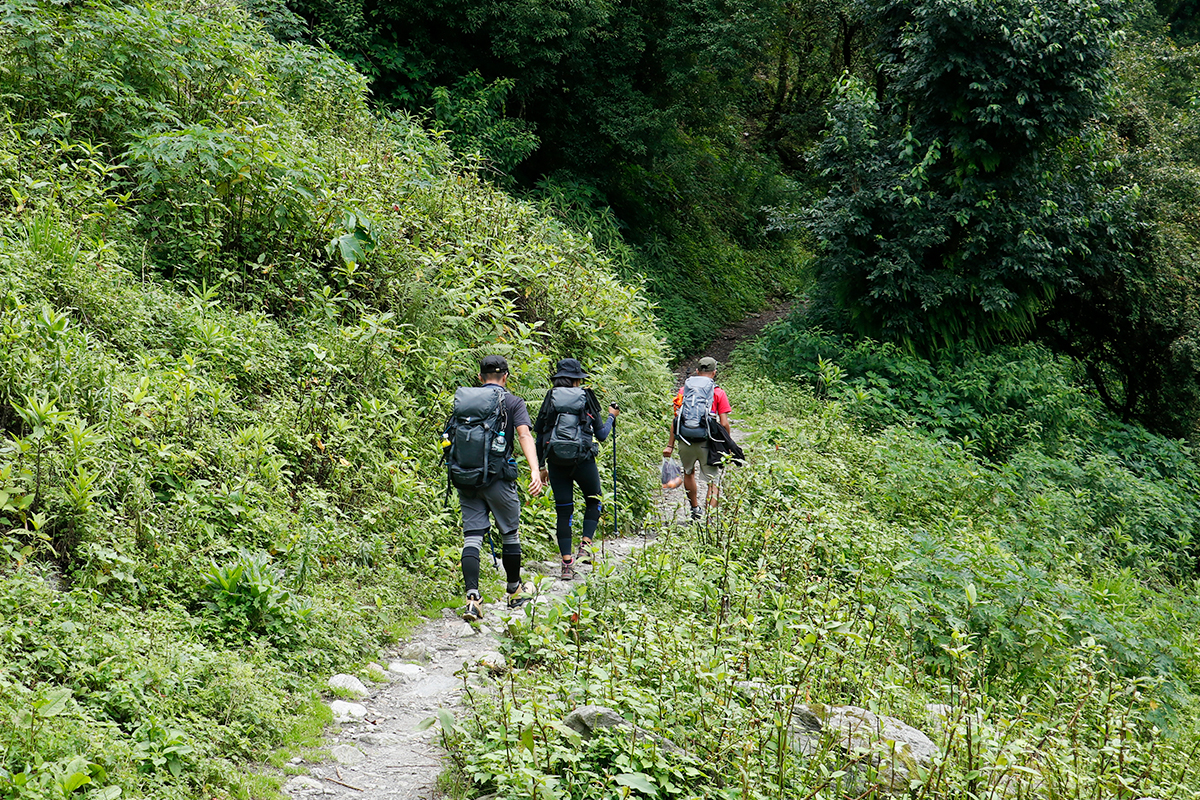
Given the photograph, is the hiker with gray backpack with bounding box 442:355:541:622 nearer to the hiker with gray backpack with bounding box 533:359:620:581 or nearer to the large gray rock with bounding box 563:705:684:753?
the hiker with gray backpack with bounding box 533:359:620:581

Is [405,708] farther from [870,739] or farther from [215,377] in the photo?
[215,377]

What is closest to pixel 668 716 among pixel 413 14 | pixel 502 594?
pixel 502 594

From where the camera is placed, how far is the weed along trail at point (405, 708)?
418 cm

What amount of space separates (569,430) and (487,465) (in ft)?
3.33

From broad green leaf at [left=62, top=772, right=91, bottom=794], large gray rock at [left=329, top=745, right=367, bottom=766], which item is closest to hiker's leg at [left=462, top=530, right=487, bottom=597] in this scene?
large gray rock at [left=329, top=745, right=367, bottom=766]

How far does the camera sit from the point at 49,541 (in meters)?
4.96

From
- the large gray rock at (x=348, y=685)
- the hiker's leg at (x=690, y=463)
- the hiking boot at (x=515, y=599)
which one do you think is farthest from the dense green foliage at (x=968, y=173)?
the large gray rock at (x=348, y=685)

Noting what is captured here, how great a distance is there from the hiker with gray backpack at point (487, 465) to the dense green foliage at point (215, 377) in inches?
34.0

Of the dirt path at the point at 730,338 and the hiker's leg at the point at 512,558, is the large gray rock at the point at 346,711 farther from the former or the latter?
the dirt path at the point at 730,338

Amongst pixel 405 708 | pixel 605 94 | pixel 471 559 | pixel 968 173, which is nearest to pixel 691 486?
pixel 471 559

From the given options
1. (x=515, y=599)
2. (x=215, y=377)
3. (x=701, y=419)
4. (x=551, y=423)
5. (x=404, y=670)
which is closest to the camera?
(x=404, y=670)

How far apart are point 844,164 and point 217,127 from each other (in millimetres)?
12081

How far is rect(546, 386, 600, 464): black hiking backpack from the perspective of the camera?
6.72 meters

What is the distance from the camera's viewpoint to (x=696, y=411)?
8414 millimetres
